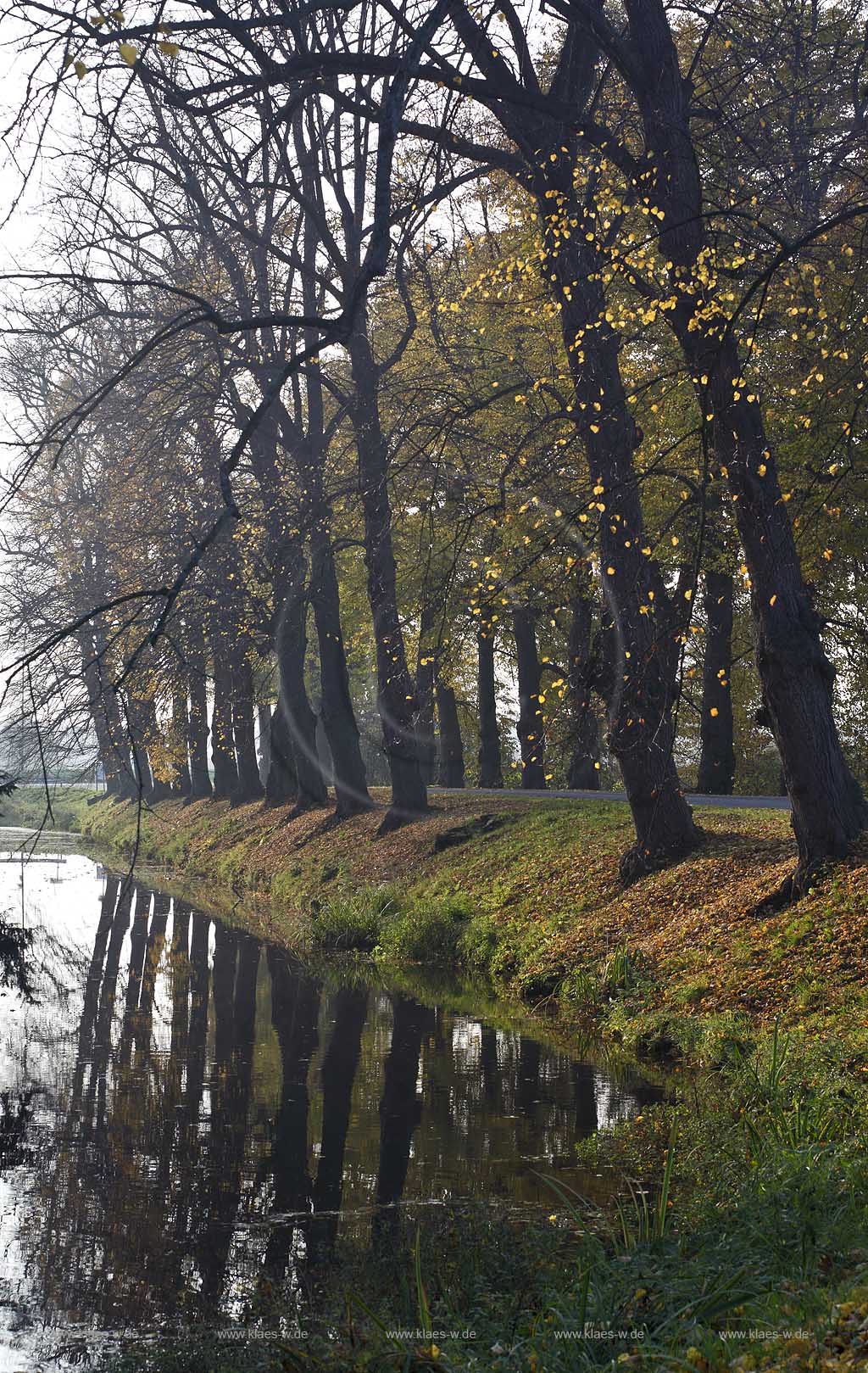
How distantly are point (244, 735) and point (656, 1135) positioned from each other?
19381 mm

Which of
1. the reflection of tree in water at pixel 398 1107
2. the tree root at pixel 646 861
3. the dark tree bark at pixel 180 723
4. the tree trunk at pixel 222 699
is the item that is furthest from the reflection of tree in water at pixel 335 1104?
the dark tree bark at pixel 180 723

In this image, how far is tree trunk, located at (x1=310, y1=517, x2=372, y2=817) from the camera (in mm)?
26797

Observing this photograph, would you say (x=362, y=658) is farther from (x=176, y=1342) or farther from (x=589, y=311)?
(x=176, y=1342)

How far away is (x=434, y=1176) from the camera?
28.5 ft

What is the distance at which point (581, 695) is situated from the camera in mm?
15195

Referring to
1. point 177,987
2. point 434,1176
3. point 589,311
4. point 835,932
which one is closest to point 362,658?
point 177,987

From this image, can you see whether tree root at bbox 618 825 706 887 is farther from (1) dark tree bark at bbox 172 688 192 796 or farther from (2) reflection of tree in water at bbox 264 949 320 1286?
(1) dark tree bark at bbox 172 688 192 796

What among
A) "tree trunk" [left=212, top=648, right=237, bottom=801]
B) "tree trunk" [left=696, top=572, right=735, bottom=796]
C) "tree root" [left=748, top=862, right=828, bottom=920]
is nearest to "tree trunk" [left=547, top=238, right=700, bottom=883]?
"tree root" [left=748, top=862, right=828, bottom=920]

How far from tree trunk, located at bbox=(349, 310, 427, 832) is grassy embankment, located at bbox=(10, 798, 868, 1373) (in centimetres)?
357

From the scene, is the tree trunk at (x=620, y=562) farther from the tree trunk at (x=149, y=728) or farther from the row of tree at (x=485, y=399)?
the tree trunk at (x=149, y=728)

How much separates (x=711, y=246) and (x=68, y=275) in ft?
17.1

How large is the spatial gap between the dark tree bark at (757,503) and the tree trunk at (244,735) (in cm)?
1188

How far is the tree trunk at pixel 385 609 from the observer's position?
19.9 meters
